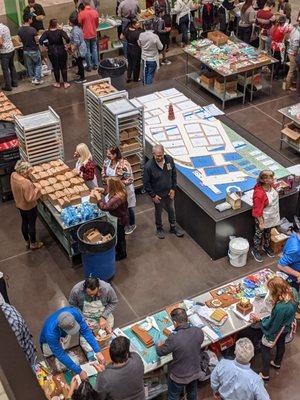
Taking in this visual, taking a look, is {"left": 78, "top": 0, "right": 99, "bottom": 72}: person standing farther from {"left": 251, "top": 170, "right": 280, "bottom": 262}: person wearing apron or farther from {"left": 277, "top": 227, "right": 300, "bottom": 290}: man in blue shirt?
{"left": 277, "top": 227, "right": 300, "bottom": 290}: man in blue shirt

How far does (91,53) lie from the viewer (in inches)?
604

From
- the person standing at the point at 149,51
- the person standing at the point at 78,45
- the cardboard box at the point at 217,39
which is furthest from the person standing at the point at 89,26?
the cardboard box at the point at 217,39

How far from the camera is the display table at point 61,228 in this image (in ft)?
30.2

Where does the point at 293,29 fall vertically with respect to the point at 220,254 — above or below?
above

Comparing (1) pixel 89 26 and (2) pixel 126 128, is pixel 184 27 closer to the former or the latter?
(1) pixel 89 26

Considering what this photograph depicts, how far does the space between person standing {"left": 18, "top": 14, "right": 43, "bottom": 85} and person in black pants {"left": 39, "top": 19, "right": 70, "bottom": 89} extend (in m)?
0.24

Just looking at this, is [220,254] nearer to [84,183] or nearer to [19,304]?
[84,183]

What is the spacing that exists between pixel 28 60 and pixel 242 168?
6.76m

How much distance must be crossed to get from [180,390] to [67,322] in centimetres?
151

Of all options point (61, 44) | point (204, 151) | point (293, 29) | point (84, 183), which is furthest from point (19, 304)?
point (293, 29)

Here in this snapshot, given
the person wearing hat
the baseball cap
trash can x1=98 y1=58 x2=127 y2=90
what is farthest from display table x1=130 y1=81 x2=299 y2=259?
trash can x1=98 y1=58 x2=127 y2=90

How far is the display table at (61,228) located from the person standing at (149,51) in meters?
5.13

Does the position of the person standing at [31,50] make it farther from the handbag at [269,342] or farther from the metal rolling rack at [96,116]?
the handbag at [269,342]

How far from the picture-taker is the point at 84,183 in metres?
9.86
